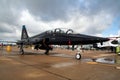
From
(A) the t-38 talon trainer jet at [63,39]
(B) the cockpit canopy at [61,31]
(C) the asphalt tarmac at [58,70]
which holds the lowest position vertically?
(C) the asphalt tarmac at [58,70]

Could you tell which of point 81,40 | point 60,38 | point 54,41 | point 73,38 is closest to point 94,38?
point 81,40

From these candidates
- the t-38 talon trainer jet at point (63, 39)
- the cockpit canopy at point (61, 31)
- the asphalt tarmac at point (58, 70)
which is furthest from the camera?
the cockpit canopy at point (61, 31)

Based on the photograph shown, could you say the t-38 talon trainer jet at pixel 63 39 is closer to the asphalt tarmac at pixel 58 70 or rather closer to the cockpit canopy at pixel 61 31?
the cockpit canopy at pixel 61 31

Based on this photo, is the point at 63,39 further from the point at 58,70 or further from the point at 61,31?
the point at 58,70

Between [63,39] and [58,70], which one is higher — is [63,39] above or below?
above

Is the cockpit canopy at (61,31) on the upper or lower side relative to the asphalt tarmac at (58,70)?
upper

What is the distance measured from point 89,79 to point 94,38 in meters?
5.70

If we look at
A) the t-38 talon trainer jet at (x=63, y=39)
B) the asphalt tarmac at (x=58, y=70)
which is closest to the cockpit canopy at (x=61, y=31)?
the t-38 talon trainer jet at (x=63, y=39)

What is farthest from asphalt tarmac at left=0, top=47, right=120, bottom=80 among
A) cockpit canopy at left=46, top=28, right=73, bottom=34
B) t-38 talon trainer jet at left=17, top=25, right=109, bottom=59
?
cockpit canopy at left=46, top=28, right=73, bottom=34

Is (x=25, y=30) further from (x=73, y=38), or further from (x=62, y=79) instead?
(x=62, y=79)

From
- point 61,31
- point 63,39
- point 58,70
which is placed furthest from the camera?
point 61,31

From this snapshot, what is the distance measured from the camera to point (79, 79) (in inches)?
188

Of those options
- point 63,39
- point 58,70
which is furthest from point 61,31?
point 58,70

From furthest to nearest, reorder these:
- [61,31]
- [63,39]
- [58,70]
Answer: [61,31], [63,39], [58,70]
